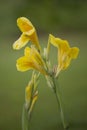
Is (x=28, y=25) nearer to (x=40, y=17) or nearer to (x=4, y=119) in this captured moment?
(x=4, y=119)

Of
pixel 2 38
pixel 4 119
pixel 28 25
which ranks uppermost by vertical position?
pixel 2 38

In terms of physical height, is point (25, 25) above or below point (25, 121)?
above

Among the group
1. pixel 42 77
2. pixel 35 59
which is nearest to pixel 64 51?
pixel 35 59

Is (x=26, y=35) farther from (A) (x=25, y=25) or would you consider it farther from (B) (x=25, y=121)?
(B) (x=25, y=121)

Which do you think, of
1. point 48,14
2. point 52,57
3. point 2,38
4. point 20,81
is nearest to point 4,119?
point 20,81

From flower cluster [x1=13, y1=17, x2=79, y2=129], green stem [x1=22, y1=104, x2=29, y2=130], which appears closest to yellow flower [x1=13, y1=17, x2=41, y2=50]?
flower cluster [x1=13, y1=17, x2=79, y2=129]

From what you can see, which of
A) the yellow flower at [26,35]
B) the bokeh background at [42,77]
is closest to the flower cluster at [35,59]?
the yellow flower at [26,35]

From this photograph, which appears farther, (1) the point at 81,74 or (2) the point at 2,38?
(2) the point at 2,38
